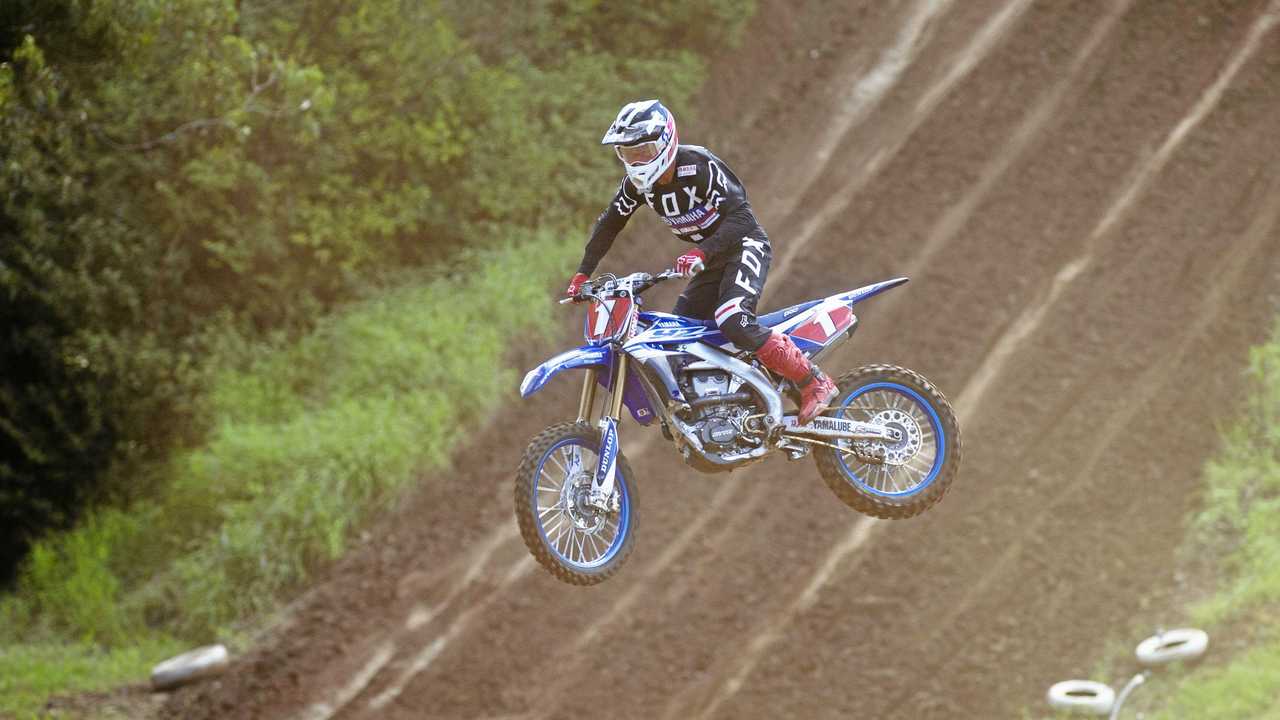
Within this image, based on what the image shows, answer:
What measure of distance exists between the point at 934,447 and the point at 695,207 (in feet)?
9.11

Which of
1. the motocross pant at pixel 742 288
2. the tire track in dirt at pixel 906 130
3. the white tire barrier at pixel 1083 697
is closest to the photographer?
the motocross pant at pixel 742 288

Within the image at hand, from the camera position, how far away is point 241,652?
2389 centimetres

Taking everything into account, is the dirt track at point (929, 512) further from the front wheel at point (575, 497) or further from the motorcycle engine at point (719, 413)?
the motorcycle engine at point (719, 413)

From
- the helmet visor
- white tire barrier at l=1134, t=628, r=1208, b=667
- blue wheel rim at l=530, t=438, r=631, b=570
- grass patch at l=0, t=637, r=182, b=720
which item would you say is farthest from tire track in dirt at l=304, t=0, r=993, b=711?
the helmet visor

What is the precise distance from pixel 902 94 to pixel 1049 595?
43.1 ft

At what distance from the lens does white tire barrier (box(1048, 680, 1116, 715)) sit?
66.6 ft

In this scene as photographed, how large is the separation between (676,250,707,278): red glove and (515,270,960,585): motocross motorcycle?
318 mm

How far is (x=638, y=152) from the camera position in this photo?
21.6ft

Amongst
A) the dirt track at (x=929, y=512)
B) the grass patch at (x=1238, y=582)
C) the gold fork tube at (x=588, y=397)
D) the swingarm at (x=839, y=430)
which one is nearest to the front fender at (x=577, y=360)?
the gold fork tube at (x=588, y=397)

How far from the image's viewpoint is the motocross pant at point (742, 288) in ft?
24.2

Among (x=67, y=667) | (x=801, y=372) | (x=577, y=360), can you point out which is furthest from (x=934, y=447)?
(x=67, y=667)

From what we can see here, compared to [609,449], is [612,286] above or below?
above

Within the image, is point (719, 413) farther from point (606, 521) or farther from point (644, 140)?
point (644, 140)

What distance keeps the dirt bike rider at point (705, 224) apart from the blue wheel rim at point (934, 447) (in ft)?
2.57
